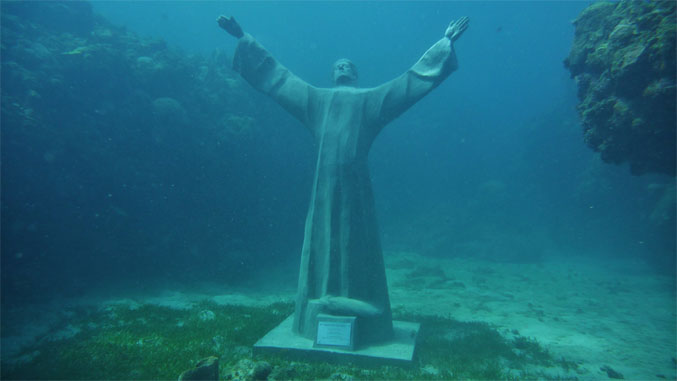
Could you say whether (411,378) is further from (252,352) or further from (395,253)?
(395,253)

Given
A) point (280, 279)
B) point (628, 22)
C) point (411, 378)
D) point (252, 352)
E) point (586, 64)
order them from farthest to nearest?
1. point (280, 279)
2. point (586, 64)
3. point (628, 22)
4. point (252, 352)
5. point (411, 378)

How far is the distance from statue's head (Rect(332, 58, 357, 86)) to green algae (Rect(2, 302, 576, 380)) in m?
6.03

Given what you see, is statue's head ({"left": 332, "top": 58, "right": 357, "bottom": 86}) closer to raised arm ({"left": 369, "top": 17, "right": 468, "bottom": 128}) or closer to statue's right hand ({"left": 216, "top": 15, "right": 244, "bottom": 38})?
raised arm ({"left": 369, "top": 17, "right": 468, "bottom": 128})

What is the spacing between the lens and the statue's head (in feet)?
26.1

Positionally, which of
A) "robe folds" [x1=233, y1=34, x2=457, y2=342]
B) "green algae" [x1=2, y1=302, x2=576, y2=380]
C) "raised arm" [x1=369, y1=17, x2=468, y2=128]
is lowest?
"green algae" [x1=2, y1=302, x2=576, y2=380]

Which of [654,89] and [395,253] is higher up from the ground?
[654,89]

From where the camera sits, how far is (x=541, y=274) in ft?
60.9

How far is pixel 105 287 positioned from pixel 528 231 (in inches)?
1214

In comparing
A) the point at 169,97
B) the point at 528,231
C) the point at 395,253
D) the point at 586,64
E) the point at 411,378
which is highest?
the point at 169,97

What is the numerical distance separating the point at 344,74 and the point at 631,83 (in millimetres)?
6432

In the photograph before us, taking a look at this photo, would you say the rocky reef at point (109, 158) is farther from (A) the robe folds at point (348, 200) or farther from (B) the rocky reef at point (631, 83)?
(B) the rocky reef at point (631, 83)

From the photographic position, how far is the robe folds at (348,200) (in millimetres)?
6484

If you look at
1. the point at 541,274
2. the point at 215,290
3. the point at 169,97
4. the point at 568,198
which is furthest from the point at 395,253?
the point at 568,198

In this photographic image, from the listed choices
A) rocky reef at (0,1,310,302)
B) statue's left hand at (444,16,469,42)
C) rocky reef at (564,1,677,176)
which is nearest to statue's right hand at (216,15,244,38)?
statue's left hand at (444,16,469,42)
